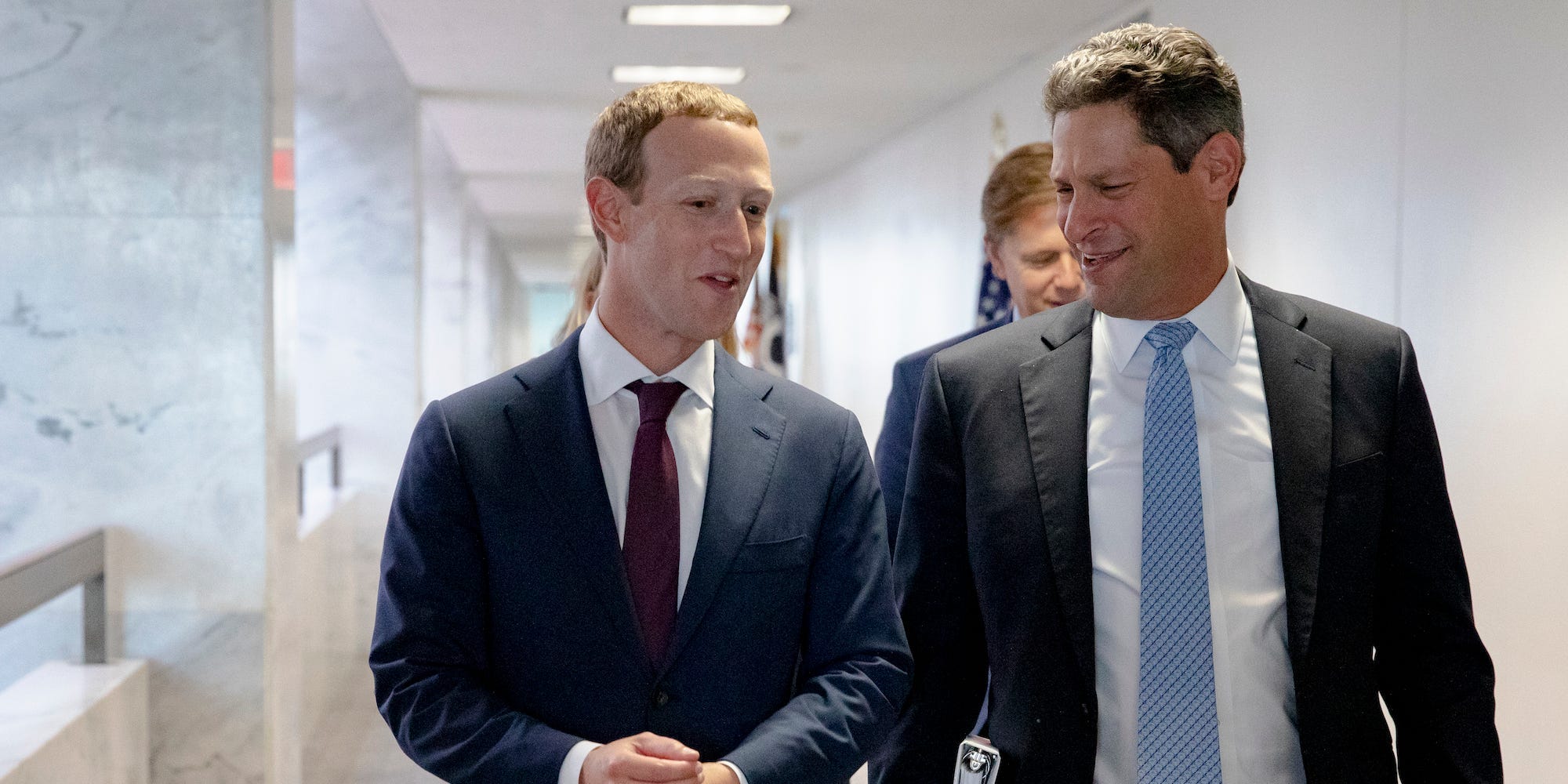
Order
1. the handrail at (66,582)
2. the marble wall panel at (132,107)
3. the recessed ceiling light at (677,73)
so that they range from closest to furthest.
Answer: the handrail at (66,582) < the marble wall panel at (132,107) < the recessed ceiling light at (677,73)

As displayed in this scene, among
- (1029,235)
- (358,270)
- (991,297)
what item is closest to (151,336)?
(1029,235)

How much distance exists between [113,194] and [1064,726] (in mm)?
3470

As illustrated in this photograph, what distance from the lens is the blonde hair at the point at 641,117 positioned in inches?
65.7

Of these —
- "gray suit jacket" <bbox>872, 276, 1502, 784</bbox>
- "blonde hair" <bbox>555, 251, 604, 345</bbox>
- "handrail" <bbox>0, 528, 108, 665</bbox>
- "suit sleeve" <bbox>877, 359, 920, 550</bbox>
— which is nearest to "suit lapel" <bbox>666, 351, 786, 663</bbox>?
"gray suit jacket" <bbox>872, 276, 1502, 784</bbox>

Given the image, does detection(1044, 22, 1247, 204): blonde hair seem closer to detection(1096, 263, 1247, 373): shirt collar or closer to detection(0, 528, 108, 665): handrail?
detection(1096, 263, 1247, 373): shirt collar

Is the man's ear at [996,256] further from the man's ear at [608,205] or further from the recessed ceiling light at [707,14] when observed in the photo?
the recessed ceiling light at [707,14]

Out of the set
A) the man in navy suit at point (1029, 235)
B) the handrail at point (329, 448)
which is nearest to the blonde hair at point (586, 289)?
the man in navy suit at point (1029, 235)

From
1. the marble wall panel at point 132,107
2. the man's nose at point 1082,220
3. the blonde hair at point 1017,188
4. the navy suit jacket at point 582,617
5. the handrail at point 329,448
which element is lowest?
the handrail at point 329,448

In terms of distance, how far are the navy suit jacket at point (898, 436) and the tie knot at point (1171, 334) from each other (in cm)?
70

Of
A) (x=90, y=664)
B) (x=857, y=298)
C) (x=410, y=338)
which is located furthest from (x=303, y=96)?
(x=857, y=298)

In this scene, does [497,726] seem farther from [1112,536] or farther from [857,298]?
[857,298]

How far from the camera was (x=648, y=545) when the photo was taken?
1.64 meters

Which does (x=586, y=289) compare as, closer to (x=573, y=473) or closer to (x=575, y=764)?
(x=573, y=473)

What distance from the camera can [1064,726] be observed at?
1.58m
